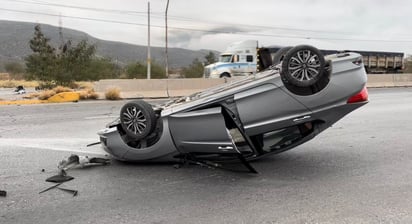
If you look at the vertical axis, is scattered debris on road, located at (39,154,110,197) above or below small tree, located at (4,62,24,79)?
below

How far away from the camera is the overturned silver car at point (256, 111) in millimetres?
5008

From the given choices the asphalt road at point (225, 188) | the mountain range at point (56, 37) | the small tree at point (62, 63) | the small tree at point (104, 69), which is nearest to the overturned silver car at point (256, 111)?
the asphalt road at point (225, 188)

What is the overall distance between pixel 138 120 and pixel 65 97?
13.8m

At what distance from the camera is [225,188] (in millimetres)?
4812

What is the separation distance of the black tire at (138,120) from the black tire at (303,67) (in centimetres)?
170

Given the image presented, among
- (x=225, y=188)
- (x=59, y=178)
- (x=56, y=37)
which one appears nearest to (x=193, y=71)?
(x=56, y=37)

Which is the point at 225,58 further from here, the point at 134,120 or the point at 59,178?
the point at 59,178

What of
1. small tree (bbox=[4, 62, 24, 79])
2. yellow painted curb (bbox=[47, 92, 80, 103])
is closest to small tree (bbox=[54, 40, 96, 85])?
yellow painted curb (bbox=[47, 92, 80, 103])

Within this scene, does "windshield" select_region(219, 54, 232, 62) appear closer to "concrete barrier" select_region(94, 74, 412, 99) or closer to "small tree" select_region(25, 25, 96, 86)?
"small tree" select_region(25, 25, 96, 86)

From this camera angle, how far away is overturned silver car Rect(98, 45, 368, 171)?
16.4ft

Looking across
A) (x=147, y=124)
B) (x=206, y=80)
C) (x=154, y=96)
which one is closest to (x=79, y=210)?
(x=147, y=124)

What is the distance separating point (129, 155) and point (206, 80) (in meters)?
17.9

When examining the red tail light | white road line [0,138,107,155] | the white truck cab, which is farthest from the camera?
the white truck cab

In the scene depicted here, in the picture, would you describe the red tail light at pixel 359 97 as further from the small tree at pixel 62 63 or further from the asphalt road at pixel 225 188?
the small tree at pixel 62 63
